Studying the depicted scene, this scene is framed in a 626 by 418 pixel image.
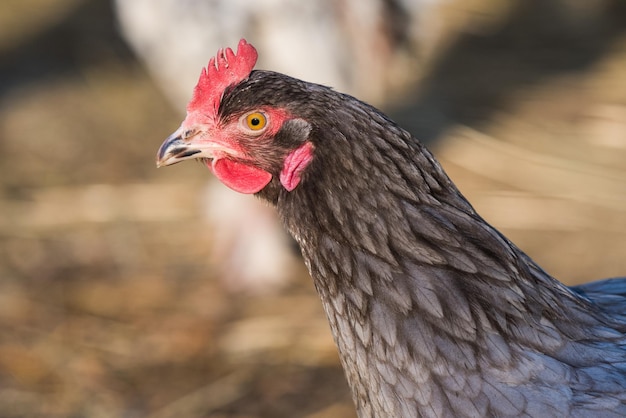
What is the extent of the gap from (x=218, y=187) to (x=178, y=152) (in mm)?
2138

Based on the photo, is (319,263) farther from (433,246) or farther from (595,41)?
(595,41)

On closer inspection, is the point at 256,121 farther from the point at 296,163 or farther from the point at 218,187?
the point at 218,187

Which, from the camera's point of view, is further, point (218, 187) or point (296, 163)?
point (218, 187)

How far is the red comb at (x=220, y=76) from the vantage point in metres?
1.77

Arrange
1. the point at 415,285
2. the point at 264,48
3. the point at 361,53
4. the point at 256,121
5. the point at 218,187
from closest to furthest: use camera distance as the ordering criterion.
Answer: the point at 415,285
the point at 256,121
the point at 264,48
the point at 361,53
the point at 218,187

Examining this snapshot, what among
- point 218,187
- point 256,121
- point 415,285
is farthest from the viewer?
point 218,187

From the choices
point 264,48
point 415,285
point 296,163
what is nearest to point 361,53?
point 264,48

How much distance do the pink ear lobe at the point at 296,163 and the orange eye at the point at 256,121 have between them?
9cm

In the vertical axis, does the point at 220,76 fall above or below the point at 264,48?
below

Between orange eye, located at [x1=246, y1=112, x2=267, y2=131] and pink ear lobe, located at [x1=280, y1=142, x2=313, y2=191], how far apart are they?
91mm

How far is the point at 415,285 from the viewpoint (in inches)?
63.7

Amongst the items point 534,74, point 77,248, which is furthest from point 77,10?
point 534,74

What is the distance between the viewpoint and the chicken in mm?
1590

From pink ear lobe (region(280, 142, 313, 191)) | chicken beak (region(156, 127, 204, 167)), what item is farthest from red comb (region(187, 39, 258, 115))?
pink ear lobe (region(280, 142, 313, 191))
